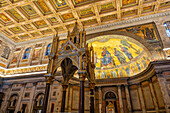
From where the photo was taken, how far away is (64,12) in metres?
11.6

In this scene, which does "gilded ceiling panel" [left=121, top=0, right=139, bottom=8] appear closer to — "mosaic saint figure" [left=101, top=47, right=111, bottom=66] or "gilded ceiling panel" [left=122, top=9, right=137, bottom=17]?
"gilded ceiling panel" [left=122, top=9, right=137, bottom=17]

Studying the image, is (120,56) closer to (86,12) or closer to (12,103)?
(86,12)

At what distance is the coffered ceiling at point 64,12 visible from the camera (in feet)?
35.1

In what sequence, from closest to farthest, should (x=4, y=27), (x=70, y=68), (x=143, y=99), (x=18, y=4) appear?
(x=70, y=68)
(x=18, y=4)
(x=143, y=99)
(x=4, y=27)

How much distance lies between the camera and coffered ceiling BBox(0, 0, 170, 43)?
10.7 metres

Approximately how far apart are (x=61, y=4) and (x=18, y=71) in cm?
941

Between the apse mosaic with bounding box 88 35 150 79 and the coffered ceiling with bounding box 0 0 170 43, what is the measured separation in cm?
232

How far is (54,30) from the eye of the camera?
1396 centimetres

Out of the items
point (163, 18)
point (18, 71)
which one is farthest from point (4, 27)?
point (163, 18)

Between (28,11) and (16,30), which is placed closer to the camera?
(28,11)

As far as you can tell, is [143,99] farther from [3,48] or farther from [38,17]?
[3,48]

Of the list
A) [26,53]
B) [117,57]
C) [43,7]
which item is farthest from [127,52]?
[26,53]

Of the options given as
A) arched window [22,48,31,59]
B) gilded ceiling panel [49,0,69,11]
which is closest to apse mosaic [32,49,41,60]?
arched window [22,48,31,59]

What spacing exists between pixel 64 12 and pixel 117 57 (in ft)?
28.4
